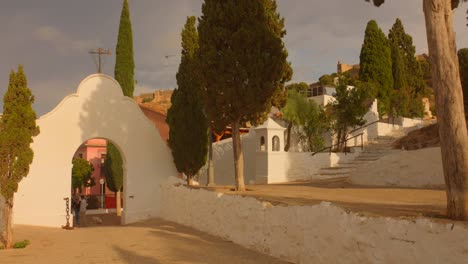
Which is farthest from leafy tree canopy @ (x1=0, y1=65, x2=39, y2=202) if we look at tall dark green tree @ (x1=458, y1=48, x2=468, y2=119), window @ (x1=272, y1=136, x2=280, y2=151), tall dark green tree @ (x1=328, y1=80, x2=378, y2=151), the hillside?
tall dark green tree @ (x1=328, y1=80, x2=378, y2=151)

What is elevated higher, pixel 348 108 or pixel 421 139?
pixel 348 108

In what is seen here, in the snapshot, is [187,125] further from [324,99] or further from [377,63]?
[377,63]

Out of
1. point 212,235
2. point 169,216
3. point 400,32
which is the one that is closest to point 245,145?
point 169,216

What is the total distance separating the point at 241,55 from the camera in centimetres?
1412

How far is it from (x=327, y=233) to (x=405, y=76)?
37.1 m

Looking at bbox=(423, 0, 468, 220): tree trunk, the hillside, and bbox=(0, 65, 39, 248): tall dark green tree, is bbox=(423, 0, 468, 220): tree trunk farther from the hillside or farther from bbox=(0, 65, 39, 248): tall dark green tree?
the hillside

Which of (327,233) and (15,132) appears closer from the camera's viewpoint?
(327,233)

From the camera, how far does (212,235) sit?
13102 millimetres

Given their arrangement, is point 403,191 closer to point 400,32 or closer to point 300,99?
point 300,99

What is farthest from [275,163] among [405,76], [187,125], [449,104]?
[405,76]

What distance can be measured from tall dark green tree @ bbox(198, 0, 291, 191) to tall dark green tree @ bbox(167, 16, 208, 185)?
327 cm

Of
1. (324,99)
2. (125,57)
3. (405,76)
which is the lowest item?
(324,99)

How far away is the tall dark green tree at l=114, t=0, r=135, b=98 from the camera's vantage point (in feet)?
72.0

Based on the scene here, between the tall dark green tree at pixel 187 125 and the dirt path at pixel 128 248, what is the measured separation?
12.0ft
